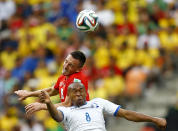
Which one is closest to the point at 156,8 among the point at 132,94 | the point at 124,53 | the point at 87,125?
the point at 124,53

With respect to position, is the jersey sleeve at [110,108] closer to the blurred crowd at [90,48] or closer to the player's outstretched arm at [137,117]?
the player's outstretched arm at [137,117]

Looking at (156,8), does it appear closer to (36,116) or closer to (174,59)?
(174,59)

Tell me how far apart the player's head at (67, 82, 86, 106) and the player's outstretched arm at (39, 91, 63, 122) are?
0.33m

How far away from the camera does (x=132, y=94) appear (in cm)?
1529

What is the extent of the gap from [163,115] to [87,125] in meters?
6.15

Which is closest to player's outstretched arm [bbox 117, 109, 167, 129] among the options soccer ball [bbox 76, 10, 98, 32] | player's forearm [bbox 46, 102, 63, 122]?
player's forearm [bbox 46, 102, 63, 122]

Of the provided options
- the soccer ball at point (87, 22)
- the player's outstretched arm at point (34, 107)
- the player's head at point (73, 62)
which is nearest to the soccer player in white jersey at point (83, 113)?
the player's outstretched arm at point (34, 107)

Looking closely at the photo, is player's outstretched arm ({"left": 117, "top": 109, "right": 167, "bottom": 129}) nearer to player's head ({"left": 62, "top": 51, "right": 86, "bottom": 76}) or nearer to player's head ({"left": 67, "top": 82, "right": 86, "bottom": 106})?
player's head ({"left": 67, "top": 82, "right": 86, "bottom": 106})

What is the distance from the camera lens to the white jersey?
9.06m

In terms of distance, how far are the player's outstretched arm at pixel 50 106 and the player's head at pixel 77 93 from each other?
328 millimetres

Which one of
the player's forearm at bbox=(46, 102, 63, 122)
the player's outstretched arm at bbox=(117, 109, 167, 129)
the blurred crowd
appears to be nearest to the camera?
the player's forearm at bbox=(46, 102, 63, 122)

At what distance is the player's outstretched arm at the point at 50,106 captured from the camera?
8469 mm

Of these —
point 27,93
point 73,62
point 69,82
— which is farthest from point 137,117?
point 27,93

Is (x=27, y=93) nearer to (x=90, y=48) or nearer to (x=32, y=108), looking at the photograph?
(x=32, y=108)
